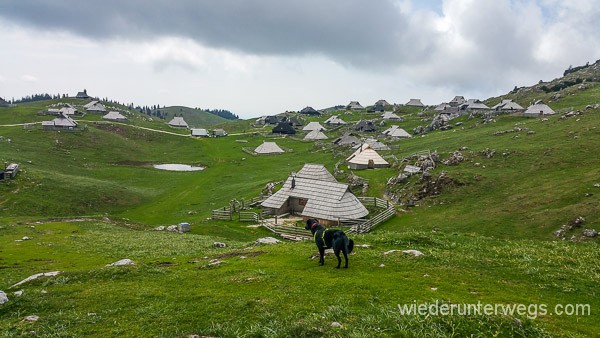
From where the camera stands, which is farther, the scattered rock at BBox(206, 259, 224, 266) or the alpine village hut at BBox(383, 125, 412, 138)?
the alpine village hut at BBox(383, 125, 412, 138)

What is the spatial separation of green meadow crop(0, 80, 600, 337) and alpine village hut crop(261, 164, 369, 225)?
504 centimetres

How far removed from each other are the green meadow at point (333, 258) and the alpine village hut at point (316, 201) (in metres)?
5.04

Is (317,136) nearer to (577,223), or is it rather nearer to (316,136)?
(316,136)

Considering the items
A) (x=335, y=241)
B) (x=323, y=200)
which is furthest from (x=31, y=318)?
(x=323, y=200)

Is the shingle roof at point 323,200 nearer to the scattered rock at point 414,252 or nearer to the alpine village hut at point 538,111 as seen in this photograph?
the scattered rock at point 414,252

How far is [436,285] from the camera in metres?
15.3

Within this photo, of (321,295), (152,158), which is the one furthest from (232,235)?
(152,158)

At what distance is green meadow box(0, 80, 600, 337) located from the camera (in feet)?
41.5

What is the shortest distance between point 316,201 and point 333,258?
30.0 m

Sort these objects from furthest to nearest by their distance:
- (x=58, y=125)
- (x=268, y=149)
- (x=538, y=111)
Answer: (x=58, y=125) → (x=268, y=149) → (x=538, y=111)

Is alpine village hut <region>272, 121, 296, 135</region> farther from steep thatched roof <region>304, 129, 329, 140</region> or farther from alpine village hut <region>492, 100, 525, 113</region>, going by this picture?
alpine village hut <region>492, 100, 525, 113</region>

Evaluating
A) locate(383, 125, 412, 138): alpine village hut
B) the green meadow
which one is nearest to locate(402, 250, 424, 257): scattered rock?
the green meadow

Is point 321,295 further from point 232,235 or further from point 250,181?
point 250,181

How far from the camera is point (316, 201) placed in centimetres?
5022
